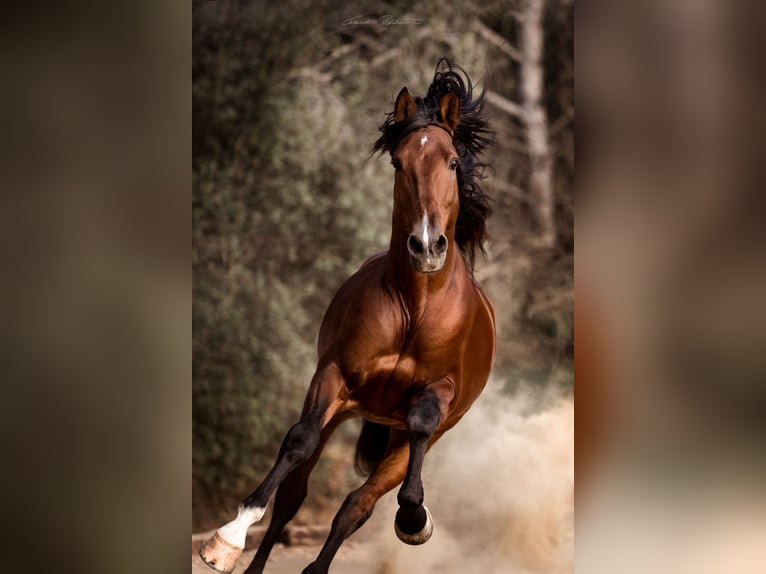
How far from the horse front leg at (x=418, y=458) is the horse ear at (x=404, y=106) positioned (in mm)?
928

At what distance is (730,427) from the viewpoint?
3039mm

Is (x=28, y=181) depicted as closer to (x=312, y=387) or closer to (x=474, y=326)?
(x=312, y=387)

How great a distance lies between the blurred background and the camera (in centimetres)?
310

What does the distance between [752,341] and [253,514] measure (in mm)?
1812

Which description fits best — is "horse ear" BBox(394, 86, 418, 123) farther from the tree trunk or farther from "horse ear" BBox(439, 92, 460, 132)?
the tree trunk

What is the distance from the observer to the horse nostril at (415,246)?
110 inches

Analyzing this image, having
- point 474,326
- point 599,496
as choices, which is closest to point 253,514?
point 474,326

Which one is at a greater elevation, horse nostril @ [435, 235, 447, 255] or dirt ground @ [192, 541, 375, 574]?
horse nostril @ [435, 235, 447, 255]

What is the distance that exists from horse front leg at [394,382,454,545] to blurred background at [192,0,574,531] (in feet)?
0.88

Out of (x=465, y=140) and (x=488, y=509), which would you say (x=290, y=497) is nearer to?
(x=488, y=509)

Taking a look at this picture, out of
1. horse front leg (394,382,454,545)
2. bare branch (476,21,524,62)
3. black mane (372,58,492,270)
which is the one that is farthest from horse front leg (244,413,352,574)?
bare branch (476,21,524,62)

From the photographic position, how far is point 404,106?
117 inches

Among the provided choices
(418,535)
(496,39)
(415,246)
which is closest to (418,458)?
(418,535)

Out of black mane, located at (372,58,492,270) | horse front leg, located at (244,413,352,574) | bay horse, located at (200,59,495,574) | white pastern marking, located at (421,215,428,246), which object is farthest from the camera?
horse front leg, located at (244,413,352,574)
